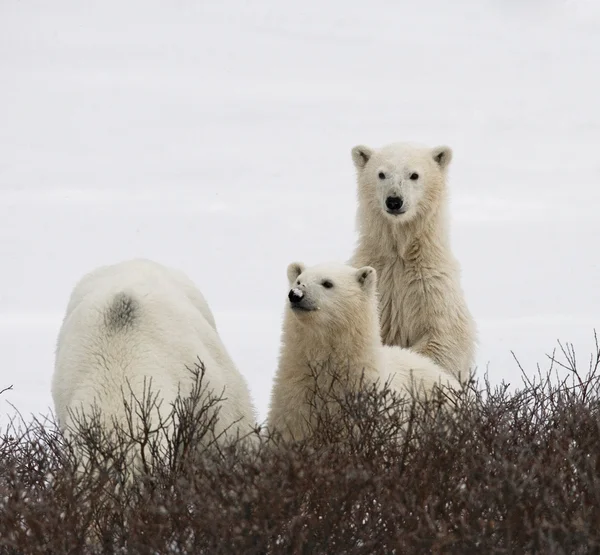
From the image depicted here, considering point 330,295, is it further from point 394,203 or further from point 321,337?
point 394,203

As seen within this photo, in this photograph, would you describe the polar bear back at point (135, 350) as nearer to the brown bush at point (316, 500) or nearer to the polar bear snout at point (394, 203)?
the brown bush at point (316, 500)

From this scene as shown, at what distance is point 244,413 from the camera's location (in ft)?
19.0

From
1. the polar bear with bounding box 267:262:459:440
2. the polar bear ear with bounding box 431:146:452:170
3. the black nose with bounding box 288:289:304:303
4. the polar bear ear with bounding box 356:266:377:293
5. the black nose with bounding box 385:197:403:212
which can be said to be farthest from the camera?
the polar bear ear with bounding box 431:146:452:170

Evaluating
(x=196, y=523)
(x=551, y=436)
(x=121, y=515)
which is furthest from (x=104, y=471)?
(x=551, y=436)

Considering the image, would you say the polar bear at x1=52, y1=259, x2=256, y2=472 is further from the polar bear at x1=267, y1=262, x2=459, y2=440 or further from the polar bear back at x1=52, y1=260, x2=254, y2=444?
the polar bear at x1=267, y1=262, x2=459, y2=440

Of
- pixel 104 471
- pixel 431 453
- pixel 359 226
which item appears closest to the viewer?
pixel 104 471

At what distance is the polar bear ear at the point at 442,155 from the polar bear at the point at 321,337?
1.68 metres

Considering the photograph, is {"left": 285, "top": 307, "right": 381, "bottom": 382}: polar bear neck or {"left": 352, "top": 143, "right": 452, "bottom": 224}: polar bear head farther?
{"left": 352, "top": 143, "right": 452, "bottom": 224}: polar bear head

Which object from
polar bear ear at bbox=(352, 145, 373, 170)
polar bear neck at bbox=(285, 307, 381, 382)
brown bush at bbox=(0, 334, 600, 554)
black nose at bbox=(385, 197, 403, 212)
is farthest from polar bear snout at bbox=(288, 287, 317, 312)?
polar bear ear at bbox=(352, 145, 373, 170)

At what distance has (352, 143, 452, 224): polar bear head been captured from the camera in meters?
7.08

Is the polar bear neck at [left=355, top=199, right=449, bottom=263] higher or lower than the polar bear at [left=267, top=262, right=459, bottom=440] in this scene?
higher

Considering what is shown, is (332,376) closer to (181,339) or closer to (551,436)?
(181,339)

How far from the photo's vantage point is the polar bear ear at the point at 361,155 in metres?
7.34

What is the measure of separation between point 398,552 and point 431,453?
832 mm
